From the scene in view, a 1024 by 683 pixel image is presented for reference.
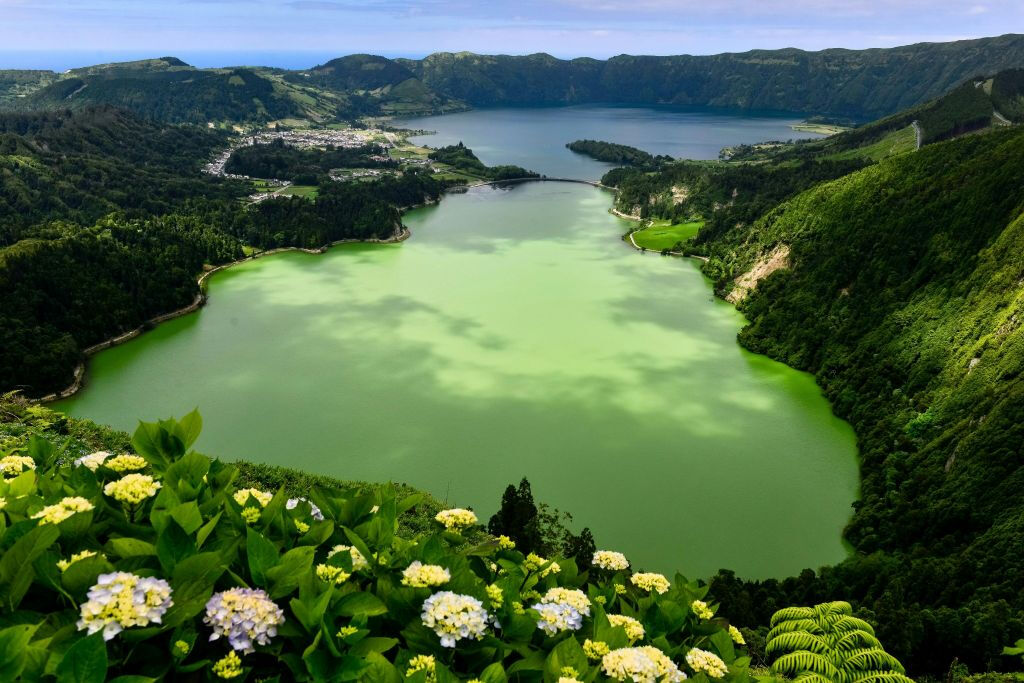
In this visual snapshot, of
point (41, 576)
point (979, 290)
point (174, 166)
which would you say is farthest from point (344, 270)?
point (174, 166)

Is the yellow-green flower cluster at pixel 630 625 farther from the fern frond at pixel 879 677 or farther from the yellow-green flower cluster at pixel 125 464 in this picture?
the fern frond at pixel 879 677

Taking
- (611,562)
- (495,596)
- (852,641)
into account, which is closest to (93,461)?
(495,596)

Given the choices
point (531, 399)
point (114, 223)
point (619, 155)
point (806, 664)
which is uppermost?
point (619, 155)

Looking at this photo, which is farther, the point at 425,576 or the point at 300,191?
the point at 300,191

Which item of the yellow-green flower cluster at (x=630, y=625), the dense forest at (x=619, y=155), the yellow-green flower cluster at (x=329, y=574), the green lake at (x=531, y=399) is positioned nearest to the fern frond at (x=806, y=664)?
the yellow-green flower cluster at (x=630, y=625)

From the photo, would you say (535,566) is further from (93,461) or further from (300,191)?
(300,191)

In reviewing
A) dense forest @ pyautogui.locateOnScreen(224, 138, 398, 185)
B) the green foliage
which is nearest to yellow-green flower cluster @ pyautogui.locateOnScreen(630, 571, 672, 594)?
the green foliage

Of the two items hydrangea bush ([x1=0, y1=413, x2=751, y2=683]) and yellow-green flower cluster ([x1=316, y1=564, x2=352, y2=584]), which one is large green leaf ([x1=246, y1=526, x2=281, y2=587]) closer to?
hydrangea bush ([x1=0, y1=413, x2=751, y2=683])
